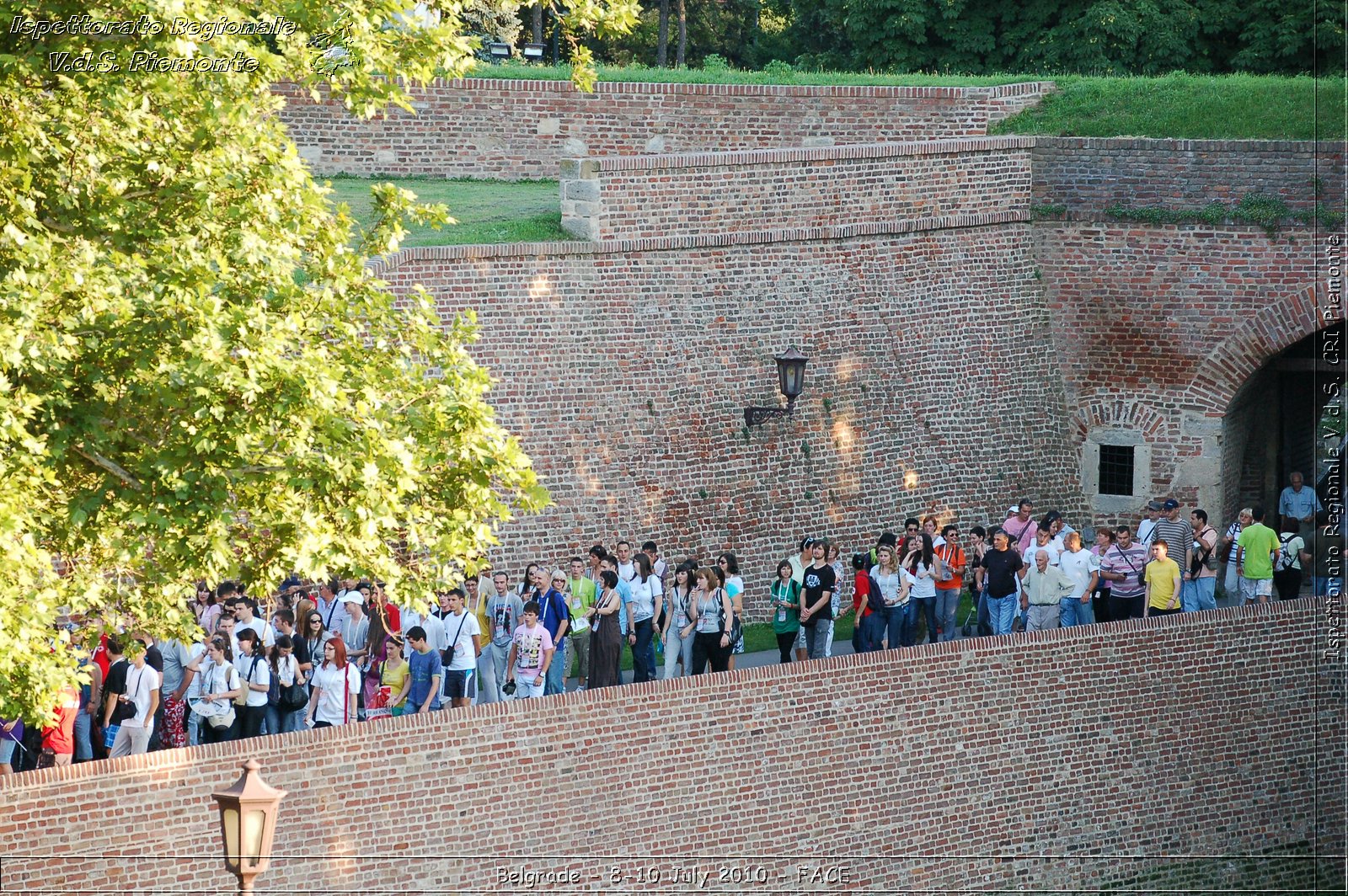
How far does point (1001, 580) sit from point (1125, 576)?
3.75 ft

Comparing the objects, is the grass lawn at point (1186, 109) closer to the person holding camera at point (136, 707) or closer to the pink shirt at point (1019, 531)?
the pink shirt at point (1019, 531)

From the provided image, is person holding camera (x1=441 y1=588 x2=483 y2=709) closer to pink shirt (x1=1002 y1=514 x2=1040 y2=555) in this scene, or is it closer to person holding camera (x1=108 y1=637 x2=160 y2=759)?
person holding camera (x1=108 y1=637 x2=160 y2=759)

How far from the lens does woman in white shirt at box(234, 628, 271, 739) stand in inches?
557

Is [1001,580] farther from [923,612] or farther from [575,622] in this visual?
[575,622]

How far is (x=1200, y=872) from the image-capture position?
1633 cm

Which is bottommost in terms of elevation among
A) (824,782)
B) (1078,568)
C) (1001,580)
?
(824,782)

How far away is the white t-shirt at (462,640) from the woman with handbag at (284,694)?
4.32 feet

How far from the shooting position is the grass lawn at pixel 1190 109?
22.9 metres

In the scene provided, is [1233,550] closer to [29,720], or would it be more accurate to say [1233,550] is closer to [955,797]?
[955,797]

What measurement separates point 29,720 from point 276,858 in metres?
2.09

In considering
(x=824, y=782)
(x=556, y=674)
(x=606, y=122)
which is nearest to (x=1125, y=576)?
(x=824, y=782)

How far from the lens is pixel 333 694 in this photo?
561 inches

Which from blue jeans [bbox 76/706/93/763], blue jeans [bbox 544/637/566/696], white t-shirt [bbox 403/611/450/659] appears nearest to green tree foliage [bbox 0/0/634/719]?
blue jeans [bbox 76/706/93/763]

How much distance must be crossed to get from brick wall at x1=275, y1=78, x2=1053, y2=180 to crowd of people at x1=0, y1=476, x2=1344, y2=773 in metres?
7.68
